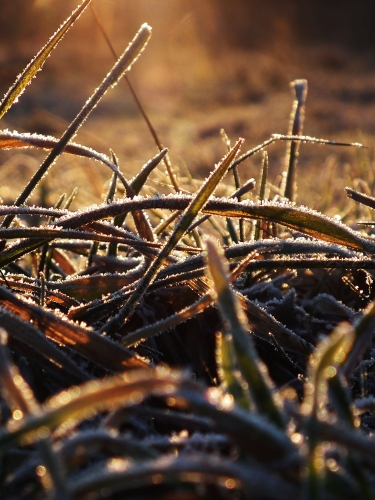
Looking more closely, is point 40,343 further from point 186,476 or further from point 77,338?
point 186,476

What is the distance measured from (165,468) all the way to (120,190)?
1.17m

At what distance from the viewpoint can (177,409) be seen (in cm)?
78

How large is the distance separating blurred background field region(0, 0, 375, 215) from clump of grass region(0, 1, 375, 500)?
0.42 metres

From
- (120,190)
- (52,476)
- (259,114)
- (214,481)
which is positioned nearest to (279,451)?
(214,481)

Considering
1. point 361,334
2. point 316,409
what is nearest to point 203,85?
point 361,334

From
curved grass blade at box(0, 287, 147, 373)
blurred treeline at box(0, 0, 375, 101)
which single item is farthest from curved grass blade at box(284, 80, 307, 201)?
blurred treeline at box(0, 0, 375, 101)

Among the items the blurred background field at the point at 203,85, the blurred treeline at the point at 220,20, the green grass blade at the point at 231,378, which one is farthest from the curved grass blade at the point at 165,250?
the blurred treeline at the point at 220,20

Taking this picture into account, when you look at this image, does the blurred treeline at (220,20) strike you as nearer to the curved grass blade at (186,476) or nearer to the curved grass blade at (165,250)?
the curved grass blade at (165,250)

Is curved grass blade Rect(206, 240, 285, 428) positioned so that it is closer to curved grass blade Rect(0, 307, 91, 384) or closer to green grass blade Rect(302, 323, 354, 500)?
green grass blade Rect(302, 323, 354, 500)

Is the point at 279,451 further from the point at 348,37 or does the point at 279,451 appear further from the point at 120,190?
the point at 348,37

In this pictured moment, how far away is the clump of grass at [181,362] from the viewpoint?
46cm

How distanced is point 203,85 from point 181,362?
41.1 feet

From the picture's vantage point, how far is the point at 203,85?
1290 cm

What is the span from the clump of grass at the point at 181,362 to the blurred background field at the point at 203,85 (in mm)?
423
